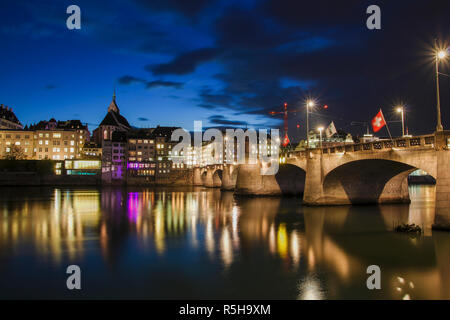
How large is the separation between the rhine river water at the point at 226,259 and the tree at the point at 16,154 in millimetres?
106686

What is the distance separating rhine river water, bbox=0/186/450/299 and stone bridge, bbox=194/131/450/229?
4.88 meters

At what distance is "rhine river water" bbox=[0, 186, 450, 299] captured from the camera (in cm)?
1248

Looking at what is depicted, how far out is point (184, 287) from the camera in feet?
42.4

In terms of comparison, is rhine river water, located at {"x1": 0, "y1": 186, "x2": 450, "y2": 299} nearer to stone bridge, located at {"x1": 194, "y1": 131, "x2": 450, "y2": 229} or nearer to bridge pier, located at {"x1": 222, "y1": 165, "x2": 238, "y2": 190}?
stone bridge, located at {"x1": 194, "y1": 131, "x2": 450, "y2": 229}

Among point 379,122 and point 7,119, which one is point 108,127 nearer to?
point 7,119

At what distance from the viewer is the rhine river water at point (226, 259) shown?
12484 mm

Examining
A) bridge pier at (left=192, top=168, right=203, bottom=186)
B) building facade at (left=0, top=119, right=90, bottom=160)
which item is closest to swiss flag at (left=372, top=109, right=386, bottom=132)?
bridge pier at (left=192, top=168, right=203, bottom=186)

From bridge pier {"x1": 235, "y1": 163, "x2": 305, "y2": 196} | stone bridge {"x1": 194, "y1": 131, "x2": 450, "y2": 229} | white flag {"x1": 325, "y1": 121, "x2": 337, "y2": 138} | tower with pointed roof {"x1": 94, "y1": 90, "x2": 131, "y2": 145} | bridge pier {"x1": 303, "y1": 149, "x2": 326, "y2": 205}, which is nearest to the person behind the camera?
stone bridge {"x1": 194, "y1": 131, "x2": 450, "y2": 229}

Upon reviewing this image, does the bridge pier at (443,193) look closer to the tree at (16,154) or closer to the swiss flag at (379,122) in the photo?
the swiss flag at (379,122)

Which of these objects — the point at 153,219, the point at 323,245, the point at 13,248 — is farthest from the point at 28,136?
the point at 323,245

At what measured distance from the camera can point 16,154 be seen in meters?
122

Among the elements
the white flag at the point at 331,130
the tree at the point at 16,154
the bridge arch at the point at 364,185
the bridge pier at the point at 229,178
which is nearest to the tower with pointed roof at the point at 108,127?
the tree at the point at 16,154

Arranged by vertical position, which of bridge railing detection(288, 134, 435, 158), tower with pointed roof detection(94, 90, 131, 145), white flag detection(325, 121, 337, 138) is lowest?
bridge railing detection(288, 134, 435, 158)
